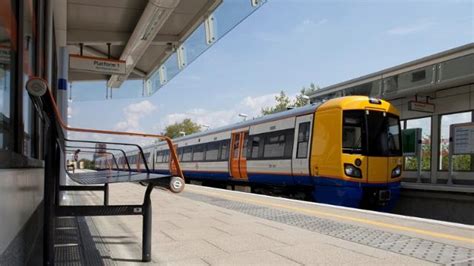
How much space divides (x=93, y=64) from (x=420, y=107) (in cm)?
912

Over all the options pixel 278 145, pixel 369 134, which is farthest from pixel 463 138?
pixel 278 145

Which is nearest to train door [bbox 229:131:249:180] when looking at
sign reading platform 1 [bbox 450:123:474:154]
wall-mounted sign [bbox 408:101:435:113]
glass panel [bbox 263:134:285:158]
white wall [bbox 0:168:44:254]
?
glass panel [bbox 263:134:285:158]

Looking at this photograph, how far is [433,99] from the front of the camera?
522 inches

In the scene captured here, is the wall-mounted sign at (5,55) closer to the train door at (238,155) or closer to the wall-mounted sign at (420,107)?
the wall-mounted sign at (420,107)

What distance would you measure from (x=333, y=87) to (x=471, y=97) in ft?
16.0

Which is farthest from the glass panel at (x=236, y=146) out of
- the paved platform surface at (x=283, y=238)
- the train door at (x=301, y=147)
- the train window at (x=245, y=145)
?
the paved platform surface at (x=283, y=238)

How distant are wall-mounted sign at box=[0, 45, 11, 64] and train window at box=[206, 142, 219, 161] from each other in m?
15.7

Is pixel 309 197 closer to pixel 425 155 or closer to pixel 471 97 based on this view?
pixel 425 155

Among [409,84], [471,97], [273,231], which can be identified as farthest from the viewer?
[409,84]

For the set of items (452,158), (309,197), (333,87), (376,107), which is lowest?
(309,197)

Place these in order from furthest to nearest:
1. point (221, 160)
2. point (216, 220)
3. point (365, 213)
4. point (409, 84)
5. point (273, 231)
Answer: point (221, 160)
point (409, 84)
point (365, 213)
point (216, 220)
point (273, 231)

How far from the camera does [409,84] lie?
12.9m

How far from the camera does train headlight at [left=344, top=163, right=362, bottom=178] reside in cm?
1091

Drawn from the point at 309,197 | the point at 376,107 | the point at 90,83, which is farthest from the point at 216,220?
the point at 90,83
